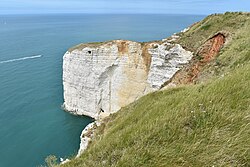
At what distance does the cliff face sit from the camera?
27.0m

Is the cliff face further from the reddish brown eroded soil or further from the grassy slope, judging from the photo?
the grassy slope

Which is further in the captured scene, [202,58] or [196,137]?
[202,58]

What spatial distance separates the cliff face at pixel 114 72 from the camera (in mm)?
27031

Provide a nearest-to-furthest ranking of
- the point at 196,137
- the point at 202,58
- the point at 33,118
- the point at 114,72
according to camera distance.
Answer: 1. the point at 196,137
2. the point at 202,58
3. the point at 114,72
4. the point at 33,118

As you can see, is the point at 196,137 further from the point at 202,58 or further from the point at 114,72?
the point at 114,72

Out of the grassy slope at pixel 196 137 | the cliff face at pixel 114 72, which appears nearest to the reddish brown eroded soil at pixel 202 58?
the cliff face at pixel 114 72

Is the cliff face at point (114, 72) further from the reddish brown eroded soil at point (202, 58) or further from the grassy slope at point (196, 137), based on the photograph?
the grassy slope at point (196, 137)

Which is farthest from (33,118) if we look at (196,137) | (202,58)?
(196,137)

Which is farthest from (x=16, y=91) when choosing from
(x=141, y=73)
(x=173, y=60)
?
(x=173, y=60)

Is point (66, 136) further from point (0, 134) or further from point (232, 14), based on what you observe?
point (232, 14)

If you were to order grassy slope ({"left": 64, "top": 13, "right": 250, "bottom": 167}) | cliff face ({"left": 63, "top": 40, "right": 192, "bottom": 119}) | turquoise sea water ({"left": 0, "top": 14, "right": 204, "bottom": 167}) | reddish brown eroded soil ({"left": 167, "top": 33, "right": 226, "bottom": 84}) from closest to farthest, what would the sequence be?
grassy slope ({"left": 64, "top": 13, "right": 250, "bottom": 167}), reddish brown eroded soil ({"left": 167, "top": 33, "right": 226, "bottom": 84}), turquoise sea water ({"left": 0, "top": 14, "right": 204, "bottom": 167}), cliff face ({"left": 63, "top": 40, "right": 192, "bottom": 119})

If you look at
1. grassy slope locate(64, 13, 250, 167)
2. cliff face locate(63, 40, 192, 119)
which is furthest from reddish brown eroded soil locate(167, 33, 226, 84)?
grassy slope locate(64, 13, 250, 167)

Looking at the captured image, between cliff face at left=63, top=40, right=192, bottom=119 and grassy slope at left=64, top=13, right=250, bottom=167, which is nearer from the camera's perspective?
grassy slope at left=64, top=13, right=250, bottom=167

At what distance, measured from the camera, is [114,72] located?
31.5m
